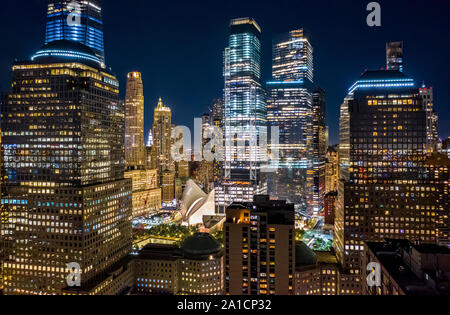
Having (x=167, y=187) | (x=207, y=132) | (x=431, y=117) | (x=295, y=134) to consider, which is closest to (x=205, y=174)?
(x=207, y=132)

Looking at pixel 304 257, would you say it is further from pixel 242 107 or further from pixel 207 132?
pixel 207 132

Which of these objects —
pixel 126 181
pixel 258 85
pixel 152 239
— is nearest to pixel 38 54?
pixel 126 181

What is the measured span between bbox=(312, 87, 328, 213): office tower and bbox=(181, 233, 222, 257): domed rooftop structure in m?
71.9

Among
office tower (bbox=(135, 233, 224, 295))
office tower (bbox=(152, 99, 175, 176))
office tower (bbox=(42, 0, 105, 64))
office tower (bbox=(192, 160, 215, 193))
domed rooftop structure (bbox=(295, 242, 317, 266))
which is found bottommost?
office tower (bbox=(135, 233, 224, 295))

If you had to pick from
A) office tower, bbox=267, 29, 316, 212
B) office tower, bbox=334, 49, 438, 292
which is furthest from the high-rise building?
office tower, bbox=334, 49, 438, 292

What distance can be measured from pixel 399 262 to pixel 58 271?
137ft

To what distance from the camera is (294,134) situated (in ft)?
392

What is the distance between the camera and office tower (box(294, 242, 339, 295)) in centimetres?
4431

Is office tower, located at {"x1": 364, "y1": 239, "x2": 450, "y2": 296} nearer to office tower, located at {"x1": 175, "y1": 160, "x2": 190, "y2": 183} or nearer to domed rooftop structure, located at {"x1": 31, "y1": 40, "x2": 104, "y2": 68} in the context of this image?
domed rooftop structure, located at {"x1": 31, "y1": 40, "x2": 104, "y2": 68}

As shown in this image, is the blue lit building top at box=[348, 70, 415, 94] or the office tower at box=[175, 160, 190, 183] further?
the office tower at box=[175, 160, 190, 183]

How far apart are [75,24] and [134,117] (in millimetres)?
74044

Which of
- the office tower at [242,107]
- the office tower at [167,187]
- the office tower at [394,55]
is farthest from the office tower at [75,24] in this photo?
the office tower at [394,55]
